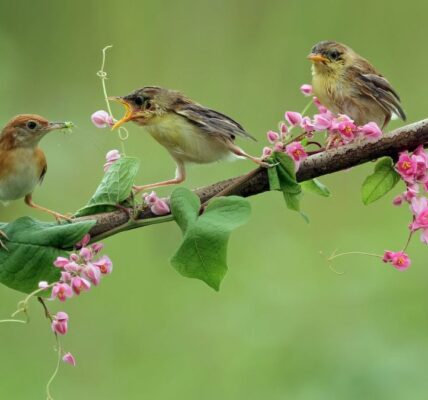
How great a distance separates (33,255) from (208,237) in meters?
0.16

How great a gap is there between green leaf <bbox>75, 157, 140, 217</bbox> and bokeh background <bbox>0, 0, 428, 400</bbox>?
1.02 metres

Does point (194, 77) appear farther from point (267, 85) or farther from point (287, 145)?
point (287, 145)

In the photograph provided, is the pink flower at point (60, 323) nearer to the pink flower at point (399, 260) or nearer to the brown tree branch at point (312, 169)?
the brown tree branch at point (312, 169)

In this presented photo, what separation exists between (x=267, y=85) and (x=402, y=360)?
1.32m

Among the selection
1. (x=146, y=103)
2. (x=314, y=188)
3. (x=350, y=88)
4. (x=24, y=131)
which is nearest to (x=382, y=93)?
(x=350, y=88)

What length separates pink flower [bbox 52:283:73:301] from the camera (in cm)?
84

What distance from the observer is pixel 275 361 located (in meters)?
2.30

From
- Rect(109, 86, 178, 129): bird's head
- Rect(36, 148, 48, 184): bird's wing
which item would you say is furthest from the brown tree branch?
Rect(36, 148, 48, 184): bird's wing

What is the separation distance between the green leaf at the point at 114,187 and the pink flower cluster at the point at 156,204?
20mm

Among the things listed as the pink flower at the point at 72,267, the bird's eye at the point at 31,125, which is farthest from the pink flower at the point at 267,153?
the bird's eye at the point at 31,125

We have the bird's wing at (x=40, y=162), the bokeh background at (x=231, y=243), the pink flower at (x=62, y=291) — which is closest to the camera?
the pink flower at (x=62, y=291)

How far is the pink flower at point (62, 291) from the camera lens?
0.84 metres

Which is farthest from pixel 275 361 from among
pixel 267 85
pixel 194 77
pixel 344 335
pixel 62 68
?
pixel 62 68

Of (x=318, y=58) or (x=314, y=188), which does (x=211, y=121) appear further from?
(x=318, y=58)
